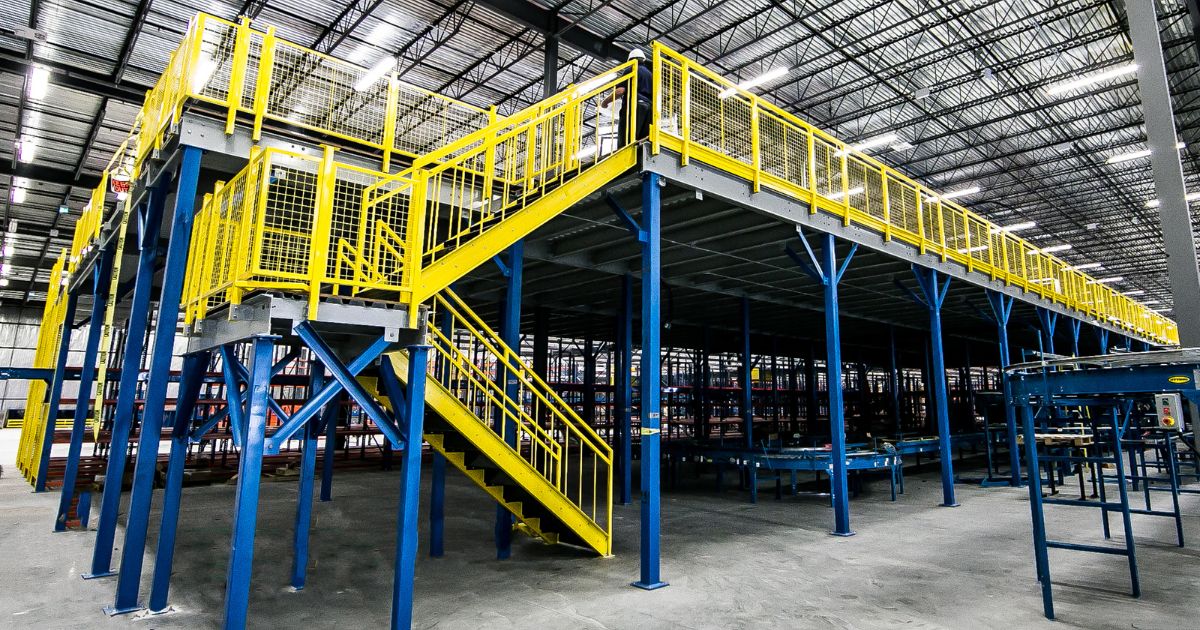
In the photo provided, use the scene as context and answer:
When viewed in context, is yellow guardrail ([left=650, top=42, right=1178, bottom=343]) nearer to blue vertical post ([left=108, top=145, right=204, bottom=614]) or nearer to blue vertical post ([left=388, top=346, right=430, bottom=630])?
Result: blue vertical post ([left=388, top=346, right=430, bottom=630])

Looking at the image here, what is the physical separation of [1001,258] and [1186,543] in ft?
31.7

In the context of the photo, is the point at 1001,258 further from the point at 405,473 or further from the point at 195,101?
the point at 195,101

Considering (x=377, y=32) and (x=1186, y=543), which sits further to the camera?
(x=377, y=32)

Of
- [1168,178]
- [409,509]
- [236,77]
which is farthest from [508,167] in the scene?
[1168,178]

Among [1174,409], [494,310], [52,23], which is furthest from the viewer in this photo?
[494,310]

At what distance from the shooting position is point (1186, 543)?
346 inches

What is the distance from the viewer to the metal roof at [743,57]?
57.6 feet

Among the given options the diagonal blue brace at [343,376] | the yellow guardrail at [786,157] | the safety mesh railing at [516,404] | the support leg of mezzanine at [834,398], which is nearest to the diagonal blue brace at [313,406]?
the diagonal blue brace at [343,376]

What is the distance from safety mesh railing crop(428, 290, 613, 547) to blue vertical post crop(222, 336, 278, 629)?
1.37 meters

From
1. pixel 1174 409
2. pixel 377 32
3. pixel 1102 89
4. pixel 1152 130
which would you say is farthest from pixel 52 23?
pixel 1102 89

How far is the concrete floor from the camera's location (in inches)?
231

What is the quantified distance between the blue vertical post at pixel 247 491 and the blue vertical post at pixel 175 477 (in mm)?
1746

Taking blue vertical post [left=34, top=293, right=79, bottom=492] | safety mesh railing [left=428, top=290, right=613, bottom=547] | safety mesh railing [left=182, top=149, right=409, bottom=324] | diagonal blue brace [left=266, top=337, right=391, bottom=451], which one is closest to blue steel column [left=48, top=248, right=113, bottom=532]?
blue vertical post [left=34, top=293, right=79, bottom=492]

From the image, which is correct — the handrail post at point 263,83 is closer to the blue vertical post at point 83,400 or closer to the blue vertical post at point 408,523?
the blue vertical post at point 408,523
